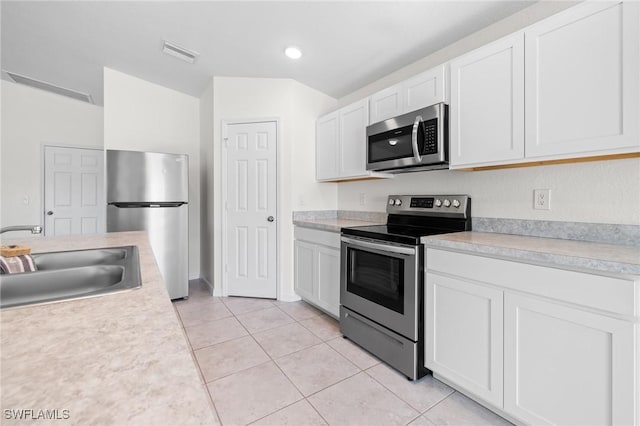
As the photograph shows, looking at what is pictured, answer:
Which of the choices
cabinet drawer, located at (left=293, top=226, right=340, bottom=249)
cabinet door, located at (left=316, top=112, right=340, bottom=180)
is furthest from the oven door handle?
cabinet door, located at (left=316, top=112, right=340, bottom=180)

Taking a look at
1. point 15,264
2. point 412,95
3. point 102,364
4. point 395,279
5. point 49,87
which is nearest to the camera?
point 102,364

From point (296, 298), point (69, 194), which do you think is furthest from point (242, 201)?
point (69, 194)

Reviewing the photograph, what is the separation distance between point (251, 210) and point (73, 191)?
290cm

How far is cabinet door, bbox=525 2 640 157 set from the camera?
4.37ft

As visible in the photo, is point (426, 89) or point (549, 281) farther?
point (426, 89)

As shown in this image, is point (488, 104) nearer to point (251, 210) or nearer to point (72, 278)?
point (72, 278)

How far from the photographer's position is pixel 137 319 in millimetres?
651

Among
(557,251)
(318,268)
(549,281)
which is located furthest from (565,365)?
(318,268)

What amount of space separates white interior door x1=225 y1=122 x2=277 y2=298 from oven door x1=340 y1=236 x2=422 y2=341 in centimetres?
121

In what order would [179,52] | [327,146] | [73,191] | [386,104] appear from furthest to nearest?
[73,191]
[327,146]
[179,52]
[386,104]

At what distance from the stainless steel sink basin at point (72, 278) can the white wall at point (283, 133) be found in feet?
6.44

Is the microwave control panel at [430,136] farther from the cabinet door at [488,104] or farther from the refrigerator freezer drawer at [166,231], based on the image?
the refrigerator freezer drawer at [166,231]

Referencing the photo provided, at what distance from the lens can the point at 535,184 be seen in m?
1.89

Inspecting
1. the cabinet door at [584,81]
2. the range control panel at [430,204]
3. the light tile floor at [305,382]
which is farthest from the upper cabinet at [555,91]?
the light tile floor at [305,382]
